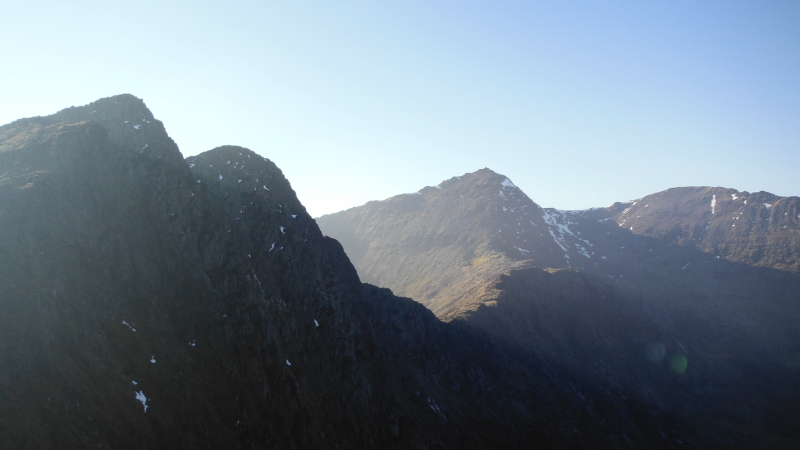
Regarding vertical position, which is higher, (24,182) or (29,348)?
(24,182)

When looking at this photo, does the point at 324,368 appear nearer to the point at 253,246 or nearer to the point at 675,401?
the point at 253,246

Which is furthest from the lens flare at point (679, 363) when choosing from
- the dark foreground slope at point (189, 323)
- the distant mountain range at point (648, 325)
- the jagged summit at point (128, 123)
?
the jagged summit at point (128, 123)

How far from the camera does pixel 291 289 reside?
69.8 metres

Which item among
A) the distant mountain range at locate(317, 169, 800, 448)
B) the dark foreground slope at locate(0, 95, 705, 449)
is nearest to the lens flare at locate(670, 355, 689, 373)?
the distant mountain range at locate(317, 169, 800, 448)

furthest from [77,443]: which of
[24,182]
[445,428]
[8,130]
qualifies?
[445,428]

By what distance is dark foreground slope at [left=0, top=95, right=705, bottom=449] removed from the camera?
1687 inches

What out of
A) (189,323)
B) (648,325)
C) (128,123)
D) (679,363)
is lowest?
(679,363)

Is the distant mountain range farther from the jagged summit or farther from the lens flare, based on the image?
the jagged summit

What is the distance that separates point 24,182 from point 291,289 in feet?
111

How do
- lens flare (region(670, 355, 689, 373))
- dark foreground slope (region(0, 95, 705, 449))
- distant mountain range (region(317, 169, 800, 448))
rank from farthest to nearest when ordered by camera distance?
1. lens flare (region(670, 355, 689, 373))
2. distant mountain range (region(317, 169, 800, 448))
3. dark foreground slope (region(0, 95, 705, 449))

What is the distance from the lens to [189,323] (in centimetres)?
5444

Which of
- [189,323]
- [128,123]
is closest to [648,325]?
[189,323]

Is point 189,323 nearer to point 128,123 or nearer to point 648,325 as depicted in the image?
point 128,123

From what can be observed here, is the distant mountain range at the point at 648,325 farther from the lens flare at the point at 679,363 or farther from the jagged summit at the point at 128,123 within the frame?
the jagged summit at the point at 128,123
